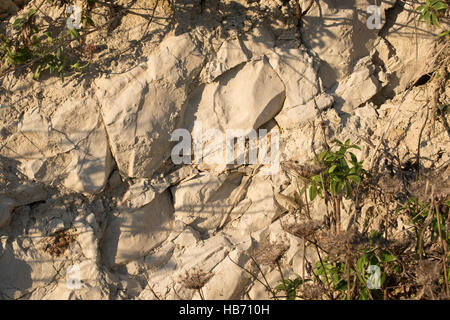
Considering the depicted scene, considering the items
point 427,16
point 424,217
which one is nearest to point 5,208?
point 424,217

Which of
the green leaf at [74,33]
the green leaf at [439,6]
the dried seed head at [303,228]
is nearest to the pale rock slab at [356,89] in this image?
the green leaf at [439,6]

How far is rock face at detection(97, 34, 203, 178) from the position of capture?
12.1 ft

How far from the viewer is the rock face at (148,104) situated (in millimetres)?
3676

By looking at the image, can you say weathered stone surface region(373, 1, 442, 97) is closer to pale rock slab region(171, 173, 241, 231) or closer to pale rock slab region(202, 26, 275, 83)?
pale rock slab region(202, 26, 275, 83)

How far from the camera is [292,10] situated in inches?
160

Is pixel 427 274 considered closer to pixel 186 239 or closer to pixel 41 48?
pixel 186 239

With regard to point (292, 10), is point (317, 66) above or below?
below

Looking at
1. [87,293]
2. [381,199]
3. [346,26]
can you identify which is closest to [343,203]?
[381,199]

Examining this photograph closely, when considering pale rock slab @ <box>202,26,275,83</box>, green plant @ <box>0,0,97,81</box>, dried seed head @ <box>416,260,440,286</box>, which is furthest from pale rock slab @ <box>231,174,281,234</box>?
green plant @ <box>0,0,97,81</box>

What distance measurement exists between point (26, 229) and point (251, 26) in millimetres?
2205

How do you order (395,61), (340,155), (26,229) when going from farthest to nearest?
1. (395,61)
2. (26,229)
3. (340,155)

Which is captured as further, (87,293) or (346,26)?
(346,26)

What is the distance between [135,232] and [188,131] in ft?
2.75

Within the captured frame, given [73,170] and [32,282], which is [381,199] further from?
[32,282]
